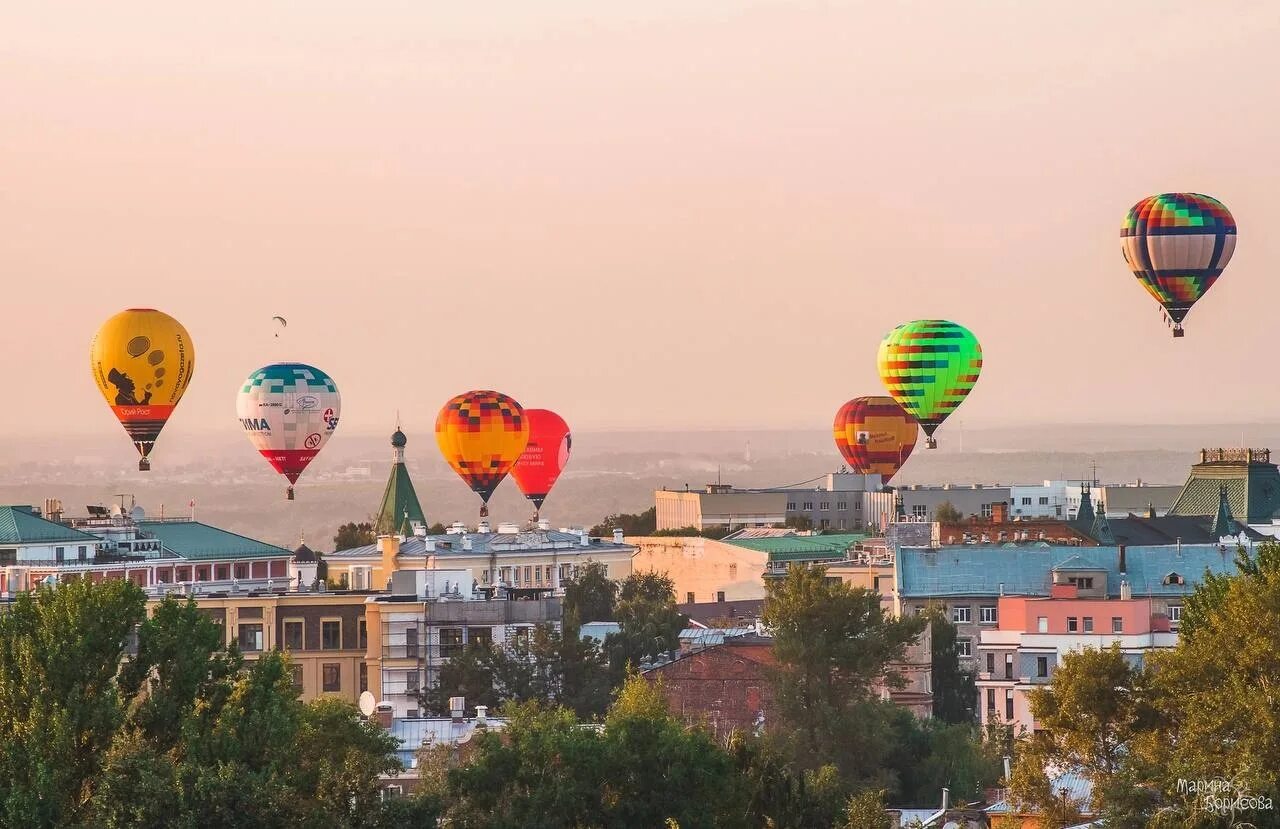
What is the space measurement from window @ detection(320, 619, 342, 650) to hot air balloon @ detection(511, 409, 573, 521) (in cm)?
3247

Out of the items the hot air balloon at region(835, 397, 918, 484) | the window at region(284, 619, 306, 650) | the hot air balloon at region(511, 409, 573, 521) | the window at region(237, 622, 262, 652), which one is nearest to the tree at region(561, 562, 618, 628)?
the hot air balloon at region(511, 409, 573, 521)

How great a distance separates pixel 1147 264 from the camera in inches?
3794

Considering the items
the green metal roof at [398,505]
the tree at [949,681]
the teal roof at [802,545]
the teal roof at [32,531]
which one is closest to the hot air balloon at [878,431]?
the teal roof at [802,545]

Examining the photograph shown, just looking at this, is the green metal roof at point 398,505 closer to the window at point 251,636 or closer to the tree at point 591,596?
the tree at point 591,596

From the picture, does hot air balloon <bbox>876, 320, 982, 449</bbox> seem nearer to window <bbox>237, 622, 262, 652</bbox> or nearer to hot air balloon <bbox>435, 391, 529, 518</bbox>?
hot air balloon <bbox>435, 391, 529, 518</bbox>

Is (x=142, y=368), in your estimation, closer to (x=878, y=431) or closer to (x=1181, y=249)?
(x=1181, y=249)

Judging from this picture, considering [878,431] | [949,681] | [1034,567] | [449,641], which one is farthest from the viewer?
[878,431]

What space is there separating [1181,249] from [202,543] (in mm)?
58214

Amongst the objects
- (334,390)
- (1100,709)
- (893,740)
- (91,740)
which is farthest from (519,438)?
(91,740)

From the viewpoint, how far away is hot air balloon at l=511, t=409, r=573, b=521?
132 m

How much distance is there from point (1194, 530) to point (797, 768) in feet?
187

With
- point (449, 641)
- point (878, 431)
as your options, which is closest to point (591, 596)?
point (878, 431)

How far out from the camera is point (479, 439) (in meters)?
117

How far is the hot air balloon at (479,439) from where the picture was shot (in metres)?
117
